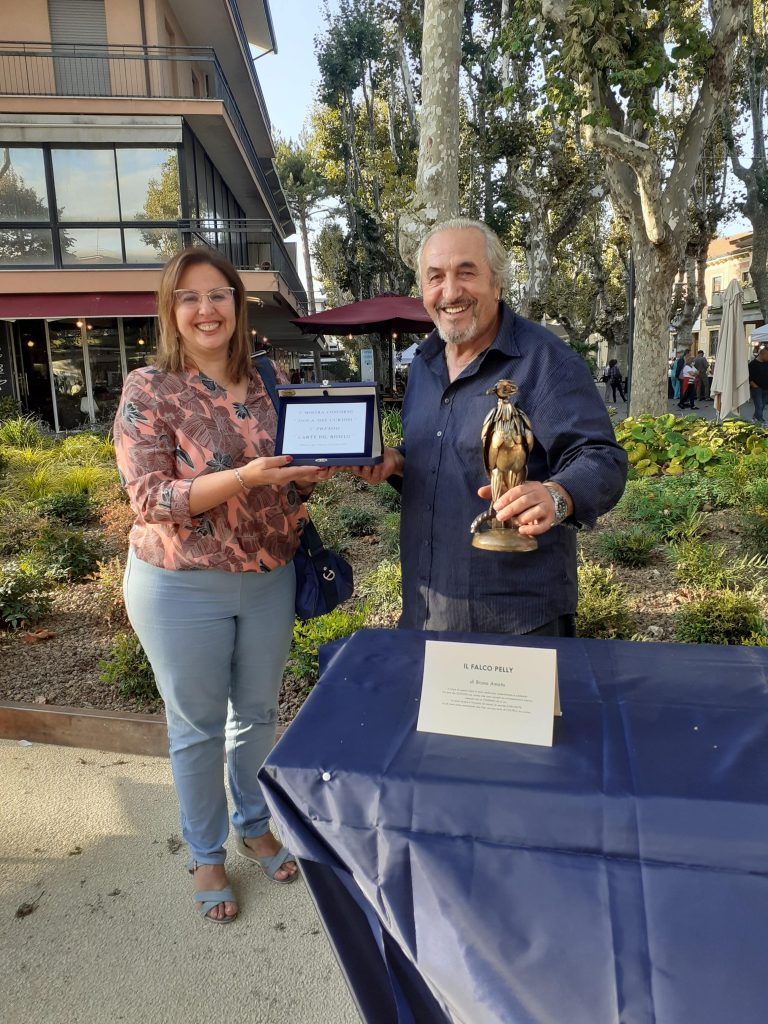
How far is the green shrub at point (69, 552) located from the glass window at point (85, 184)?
12264mm

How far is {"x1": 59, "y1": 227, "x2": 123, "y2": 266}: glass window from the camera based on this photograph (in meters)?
15.6

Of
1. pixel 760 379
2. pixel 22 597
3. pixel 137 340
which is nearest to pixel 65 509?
pixel 22 597

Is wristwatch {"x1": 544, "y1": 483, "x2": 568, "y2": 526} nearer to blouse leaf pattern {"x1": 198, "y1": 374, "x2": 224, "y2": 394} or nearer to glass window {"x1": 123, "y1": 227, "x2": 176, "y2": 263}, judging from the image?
blouse leaf pattern {"x1": 198, "y1": 374, "x2": 224, "y2": 394}

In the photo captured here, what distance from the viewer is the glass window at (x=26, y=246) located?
15.5 m

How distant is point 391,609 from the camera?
173 inches

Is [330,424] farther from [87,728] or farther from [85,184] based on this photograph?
[85,184]

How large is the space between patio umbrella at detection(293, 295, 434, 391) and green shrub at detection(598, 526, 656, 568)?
776 cm

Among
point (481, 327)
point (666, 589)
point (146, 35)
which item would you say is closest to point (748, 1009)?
point (481, 327)

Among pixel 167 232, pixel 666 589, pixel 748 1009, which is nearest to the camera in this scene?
pixel 748 1009

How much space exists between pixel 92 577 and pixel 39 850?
3.00m

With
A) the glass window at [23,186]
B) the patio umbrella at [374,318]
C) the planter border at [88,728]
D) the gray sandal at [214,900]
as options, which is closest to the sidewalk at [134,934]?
the gray sandal at [214,900]

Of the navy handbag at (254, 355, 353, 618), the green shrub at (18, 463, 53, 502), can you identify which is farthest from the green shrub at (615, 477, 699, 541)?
the green shrub at (18, 463, 53, 502)

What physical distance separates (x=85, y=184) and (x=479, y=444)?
16.8 m

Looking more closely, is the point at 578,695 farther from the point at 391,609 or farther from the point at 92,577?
the point at 92,577
